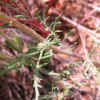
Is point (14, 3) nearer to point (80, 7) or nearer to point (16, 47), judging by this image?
point (16, 47)

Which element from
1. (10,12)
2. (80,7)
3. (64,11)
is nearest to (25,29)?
(10,12)

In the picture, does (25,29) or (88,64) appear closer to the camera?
(25,29)

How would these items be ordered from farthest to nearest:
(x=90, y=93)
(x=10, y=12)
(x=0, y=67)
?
1. (x=90, y=93)
2. (x=10, y=12)
3. (x=0, y=67)

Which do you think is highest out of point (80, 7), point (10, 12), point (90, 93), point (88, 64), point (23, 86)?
point (80, 7)

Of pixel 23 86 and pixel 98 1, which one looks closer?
pixel 23 86

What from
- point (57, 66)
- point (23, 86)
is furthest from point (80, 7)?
point (23, 86)

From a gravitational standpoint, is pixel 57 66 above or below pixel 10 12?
below

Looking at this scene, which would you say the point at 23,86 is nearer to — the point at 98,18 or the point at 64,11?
the point at 64,11

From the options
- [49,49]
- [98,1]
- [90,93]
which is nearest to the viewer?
[49,49]

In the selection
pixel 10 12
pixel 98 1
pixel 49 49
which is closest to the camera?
pixel 49 49
